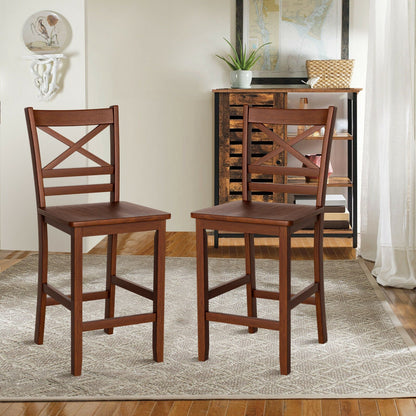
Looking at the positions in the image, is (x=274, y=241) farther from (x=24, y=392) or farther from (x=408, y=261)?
(x=24, y=392)

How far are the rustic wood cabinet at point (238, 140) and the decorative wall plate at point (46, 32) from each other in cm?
110

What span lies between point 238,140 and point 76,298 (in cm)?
259

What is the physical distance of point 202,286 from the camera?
2.54 metres

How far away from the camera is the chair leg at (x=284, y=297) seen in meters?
2.38

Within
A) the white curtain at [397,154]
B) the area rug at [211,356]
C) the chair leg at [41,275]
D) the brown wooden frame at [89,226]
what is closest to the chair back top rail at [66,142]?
the brown wooden frame at [89,226]

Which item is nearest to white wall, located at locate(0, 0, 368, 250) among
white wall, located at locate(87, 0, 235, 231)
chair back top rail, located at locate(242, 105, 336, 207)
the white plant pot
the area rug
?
white wall, located at locate(87, 0, 235, 231)

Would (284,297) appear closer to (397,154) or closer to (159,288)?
(159,288)

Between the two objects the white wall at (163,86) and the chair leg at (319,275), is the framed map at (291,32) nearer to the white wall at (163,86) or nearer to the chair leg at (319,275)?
the white wall at (163,86)

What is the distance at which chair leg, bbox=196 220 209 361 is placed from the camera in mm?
2523

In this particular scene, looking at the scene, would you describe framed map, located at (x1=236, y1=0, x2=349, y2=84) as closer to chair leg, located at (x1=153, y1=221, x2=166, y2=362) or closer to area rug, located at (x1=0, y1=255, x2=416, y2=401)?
area rug, located at (x1=0, y1=255, x2=416, y2=401)

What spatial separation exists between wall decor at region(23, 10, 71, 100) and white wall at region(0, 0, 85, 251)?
4 centimetres

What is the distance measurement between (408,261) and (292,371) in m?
1.50

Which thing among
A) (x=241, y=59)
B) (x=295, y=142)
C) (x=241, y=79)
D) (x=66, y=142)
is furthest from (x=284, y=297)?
(x=241, y=59)

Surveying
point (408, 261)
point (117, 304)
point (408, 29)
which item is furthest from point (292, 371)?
point (408, 29)
